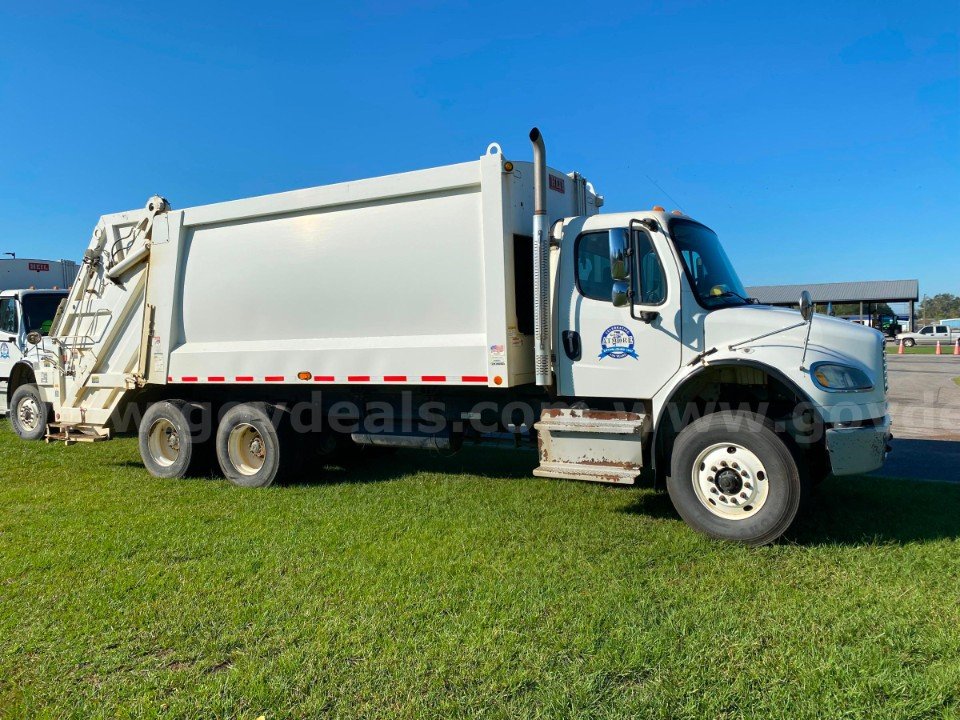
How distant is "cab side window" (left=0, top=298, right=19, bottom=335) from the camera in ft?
40.4

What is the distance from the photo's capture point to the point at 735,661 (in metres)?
3.46

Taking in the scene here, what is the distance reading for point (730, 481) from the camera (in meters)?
5.38

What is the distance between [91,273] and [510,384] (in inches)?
254

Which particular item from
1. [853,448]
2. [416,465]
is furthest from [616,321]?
[416,465]

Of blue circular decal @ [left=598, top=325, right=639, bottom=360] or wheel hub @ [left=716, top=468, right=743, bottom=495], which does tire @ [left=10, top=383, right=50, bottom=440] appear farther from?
wheel hub @ [left=716, top=468, right=743, bottom=495]

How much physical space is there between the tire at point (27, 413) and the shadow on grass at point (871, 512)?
972cm

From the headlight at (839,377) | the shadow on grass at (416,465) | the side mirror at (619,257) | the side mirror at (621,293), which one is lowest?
the shadow on grass at (416,465)

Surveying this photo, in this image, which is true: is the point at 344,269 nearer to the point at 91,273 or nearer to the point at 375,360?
the point at 375,360

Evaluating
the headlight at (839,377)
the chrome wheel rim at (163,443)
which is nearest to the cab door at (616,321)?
the headlight at (839,377)

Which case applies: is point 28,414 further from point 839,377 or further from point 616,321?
point 839,377

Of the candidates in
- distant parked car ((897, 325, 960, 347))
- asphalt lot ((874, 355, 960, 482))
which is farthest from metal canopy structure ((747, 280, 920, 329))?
asphalt lot ((874, 355, 960, 482))

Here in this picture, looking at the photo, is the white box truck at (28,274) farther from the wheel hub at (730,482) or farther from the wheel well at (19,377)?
the wheel hub at (730,482)

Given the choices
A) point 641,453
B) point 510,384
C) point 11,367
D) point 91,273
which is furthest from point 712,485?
point 11,367

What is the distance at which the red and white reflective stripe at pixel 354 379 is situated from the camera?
21.1 feet
